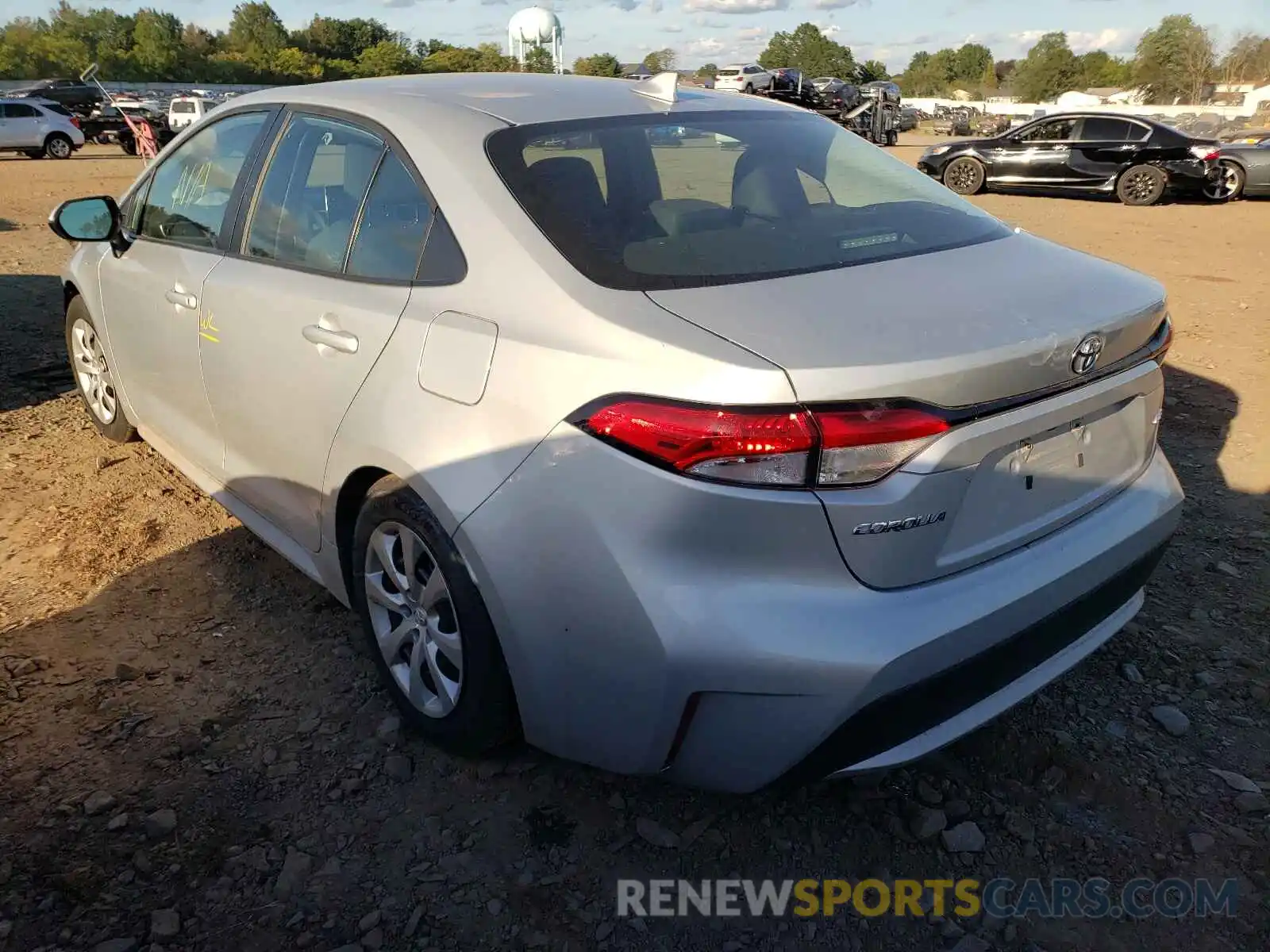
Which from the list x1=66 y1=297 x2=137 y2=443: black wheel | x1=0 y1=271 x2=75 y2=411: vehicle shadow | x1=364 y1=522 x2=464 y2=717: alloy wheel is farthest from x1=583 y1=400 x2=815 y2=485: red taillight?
x1=0 y1=271 x2=75 y2=411: vehicle shadow

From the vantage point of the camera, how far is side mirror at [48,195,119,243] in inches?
150

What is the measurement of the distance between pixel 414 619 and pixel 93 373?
311 centimetres

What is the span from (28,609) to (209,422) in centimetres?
91

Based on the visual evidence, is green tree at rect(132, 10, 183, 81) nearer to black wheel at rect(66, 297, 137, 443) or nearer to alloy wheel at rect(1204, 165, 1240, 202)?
alloy wheel at rect(1204, 165, 1240, 202)

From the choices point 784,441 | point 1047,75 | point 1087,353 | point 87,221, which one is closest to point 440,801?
point 784,441

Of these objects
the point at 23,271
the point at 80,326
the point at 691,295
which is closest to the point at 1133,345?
the point at 691,295

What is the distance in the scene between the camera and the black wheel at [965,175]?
16.7m

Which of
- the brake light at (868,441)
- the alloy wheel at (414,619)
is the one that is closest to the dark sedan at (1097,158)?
the alloy wheel at (414,619)

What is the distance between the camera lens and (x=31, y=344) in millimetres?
6551

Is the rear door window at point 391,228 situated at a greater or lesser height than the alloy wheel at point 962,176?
greater

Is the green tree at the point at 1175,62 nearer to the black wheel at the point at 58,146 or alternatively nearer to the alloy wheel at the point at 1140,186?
the alloy wheel at the point at 1140,186

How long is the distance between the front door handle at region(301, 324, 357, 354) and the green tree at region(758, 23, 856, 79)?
9673 cm

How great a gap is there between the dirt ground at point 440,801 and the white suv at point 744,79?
108ft

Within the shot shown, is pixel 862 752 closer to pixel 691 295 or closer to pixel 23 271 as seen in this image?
pixel 691 295
